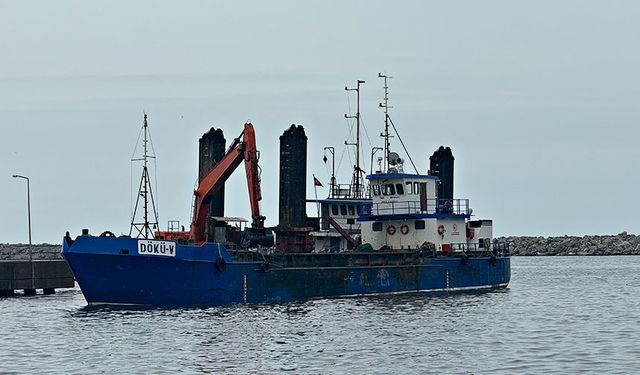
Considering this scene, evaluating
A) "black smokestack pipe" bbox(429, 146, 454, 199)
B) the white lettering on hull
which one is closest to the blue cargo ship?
the white lettering on hull

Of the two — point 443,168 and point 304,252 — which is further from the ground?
point 443,168

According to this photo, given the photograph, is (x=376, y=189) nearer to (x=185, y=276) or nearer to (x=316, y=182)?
(x=316, y=182)

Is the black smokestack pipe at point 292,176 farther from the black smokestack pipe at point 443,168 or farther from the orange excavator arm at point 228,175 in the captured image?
the black smokestack pipe at point 443,168

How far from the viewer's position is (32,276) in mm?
58562

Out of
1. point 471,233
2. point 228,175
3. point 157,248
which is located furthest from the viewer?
point 471,233

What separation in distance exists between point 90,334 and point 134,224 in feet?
36.1

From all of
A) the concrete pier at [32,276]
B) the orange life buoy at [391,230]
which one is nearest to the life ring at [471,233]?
the orange life buoy at [391,230]

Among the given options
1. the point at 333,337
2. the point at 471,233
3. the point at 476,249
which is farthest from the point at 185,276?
the point at 476,249

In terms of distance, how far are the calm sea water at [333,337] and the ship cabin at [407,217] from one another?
15.9ft

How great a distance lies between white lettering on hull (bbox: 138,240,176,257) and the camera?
4356 cm

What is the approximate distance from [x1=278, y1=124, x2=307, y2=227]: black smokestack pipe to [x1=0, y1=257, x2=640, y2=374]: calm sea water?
627 centimetres

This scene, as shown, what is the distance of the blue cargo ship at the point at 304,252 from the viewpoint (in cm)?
4425

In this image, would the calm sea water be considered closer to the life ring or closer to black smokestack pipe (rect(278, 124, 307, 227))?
black smokestack pipe (rect(278, 124, 307, 227))

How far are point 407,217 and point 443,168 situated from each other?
13.1 metres
